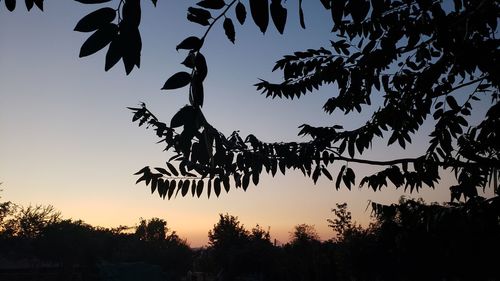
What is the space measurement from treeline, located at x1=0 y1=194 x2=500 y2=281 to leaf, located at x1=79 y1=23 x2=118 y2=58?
4.01 m

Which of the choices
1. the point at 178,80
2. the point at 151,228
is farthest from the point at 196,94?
the point at 151,228

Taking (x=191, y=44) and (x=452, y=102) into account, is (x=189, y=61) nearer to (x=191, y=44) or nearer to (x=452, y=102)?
(x=191, y=44)

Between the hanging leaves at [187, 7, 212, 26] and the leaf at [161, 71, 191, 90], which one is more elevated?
the hanging leaves at [187, 7, 212, 26]

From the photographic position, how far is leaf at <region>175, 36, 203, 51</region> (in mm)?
1410

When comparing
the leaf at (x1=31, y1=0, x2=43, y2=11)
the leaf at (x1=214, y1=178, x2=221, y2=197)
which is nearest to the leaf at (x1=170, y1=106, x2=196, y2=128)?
the leaf at (x1=31, y1=0, x2=43, y2=11)

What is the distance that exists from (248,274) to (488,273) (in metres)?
25.0

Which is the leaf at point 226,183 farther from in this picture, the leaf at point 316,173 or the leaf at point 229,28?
the leaf at point 229,28

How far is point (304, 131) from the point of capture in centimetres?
499

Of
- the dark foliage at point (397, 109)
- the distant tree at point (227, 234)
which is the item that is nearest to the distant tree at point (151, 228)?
the distant tree at point (227, 234)

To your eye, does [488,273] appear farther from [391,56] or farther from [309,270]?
[391,56]

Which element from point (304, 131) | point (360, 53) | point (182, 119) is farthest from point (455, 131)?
point (182, 119)

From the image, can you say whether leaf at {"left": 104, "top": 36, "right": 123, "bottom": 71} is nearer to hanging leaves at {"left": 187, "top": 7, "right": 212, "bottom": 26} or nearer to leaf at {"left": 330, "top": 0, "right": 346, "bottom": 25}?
hanging leaves at {"left": 187, "top": 7, "right": 212, "bottom": 26}

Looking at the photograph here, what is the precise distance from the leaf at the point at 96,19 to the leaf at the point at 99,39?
19 mm

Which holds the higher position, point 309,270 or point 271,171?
point 271,171
